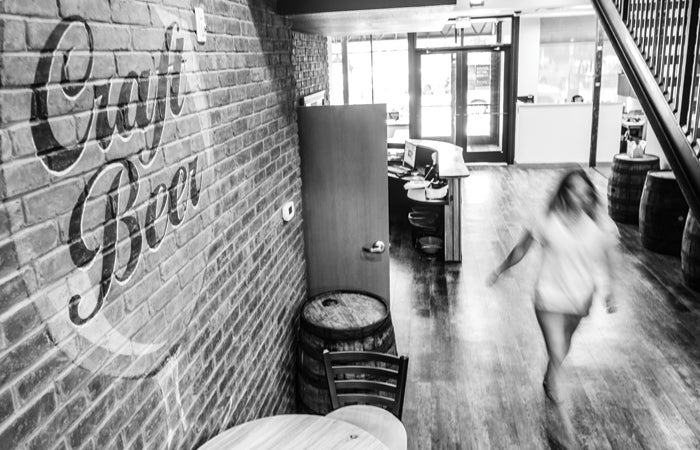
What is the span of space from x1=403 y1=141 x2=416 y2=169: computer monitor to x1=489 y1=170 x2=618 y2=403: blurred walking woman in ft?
14.1

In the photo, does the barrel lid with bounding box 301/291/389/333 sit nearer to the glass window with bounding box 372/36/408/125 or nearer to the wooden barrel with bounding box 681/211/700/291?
the wooden barrel with bounding box 681/211/700/291

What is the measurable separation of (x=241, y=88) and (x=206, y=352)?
1187 millimetres

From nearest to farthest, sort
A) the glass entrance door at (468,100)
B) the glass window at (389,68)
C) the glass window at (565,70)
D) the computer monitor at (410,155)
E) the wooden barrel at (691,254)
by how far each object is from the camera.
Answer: the wooden barrel at (691,254), the computer monitor at (410,155), the glass entrance door at (468,100), the glass window at (389,68), the glass window at (565,70)

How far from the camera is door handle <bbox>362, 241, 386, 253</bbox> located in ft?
12.6

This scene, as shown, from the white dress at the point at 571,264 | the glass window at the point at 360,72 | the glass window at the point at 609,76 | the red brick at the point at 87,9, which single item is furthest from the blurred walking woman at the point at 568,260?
the glass window at the point at 609,76

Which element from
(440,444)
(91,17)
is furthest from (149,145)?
(440,444)

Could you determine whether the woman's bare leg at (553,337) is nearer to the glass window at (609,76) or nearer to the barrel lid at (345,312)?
the barrel lid at (345,312)

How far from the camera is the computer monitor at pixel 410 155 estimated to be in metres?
7.91

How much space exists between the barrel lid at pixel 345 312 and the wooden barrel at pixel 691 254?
3.38 metres

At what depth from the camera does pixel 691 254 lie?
17.0 ft

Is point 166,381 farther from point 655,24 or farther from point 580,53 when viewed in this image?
point 580,53

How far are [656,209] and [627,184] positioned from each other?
111 cm

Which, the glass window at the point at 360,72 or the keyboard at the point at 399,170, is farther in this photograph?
the glass window at the point at 360,72

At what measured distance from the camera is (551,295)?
11.5 feet
